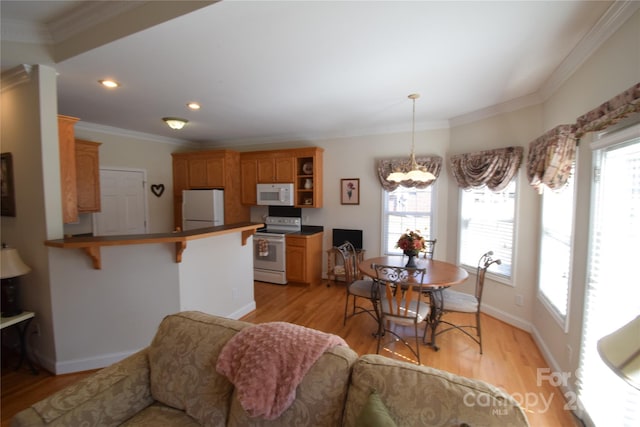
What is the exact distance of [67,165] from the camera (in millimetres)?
2605

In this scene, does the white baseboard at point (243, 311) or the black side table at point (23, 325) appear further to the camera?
the white baseboard at point (243, 311)

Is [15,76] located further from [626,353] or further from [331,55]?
[626,353]

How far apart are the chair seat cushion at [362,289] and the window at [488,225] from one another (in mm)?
1561

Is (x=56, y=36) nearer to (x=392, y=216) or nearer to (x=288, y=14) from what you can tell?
(x=288, y=14)

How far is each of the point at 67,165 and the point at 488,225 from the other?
4.65 metres

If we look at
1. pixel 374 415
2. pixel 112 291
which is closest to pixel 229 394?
pixel 374 415

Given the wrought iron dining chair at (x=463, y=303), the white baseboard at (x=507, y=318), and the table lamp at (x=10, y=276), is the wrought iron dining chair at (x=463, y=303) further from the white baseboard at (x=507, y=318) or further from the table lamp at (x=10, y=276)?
the table lamp at (x=10, y=276)

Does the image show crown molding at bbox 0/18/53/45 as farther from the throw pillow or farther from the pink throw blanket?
the throw pillow

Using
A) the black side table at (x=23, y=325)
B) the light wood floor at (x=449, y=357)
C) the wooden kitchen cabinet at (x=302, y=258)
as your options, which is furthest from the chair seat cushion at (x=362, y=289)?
the black side table at (x=23, y=325)

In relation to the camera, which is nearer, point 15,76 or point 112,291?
point 15,76

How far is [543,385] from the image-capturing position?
2.17 metres

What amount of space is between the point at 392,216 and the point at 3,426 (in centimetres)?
433

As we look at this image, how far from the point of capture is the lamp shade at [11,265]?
6.89 ft

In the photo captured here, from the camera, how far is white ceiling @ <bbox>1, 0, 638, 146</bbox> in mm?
1591
